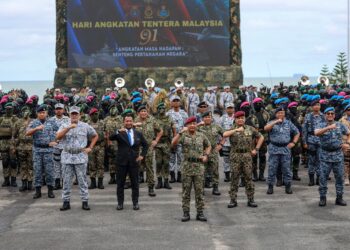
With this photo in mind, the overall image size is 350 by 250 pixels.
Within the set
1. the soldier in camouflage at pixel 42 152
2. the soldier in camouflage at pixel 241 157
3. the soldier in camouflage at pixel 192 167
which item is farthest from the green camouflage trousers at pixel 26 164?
the soldier in camouflage at pixel 241 157

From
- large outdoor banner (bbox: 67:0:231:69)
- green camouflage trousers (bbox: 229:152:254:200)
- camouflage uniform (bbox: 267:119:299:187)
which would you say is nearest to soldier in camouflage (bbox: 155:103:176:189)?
camouflage uniform (bbox: 267:119:299:187)

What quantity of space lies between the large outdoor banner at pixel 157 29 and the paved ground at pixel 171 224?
1943 cm

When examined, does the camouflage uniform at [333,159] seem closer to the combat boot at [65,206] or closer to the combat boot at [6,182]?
the combat boot at [65,206]

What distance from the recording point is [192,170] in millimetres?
10422

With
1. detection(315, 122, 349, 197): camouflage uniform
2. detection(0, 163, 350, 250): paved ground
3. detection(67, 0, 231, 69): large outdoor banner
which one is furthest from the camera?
detection(67, 0, 231, 69): large outdoor banner

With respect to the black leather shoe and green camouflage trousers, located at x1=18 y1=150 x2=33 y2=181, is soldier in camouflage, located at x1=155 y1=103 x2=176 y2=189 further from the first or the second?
green camouflage trousers, located at x1=18 y1=150 x2=33 y2=181

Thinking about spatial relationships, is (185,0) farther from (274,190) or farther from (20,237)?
(20,237)

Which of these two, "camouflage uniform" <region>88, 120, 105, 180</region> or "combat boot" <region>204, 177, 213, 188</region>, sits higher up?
"camouflage uniform" <region>88, 120, 105, 180</region>

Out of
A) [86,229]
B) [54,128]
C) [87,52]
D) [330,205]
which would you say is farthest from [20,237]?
[87,52]

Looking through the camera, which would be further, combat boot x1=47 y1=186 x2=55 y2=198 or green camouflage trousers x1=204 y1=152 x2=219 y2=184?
green camouflage trousers x1=204 y1=152 x2=219 y2=184

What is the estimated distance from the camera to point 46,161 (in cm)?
1257

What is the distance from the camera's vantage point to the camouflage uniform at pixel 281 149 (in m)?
12.7

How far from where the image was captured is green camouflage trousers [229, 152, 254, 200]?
1138 centimetres

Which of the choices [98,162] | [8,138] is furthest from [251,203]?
[8,138]
